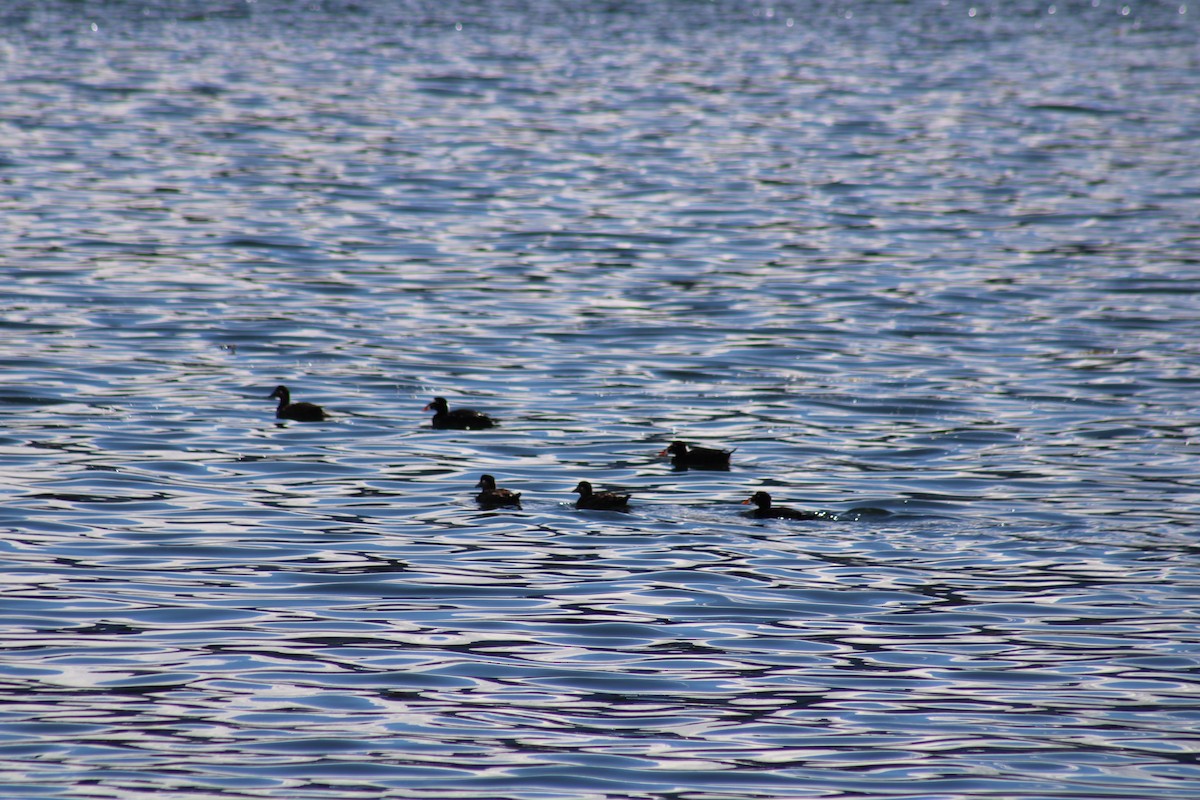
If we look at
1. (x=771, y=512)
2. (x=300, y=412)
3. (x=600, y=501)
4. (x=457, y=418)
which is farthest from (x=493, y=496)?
(x=300, y=412)

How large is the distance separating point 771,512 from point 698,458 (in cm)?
179

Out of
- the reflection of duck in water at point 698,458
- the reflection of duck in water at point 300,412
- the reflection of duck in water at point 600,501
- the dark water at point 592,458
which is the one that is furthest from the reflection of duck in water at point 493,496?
the reflection of duck in water at point 300,412

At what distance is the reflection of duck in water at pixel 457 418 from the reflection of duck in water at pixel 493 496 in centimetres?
269

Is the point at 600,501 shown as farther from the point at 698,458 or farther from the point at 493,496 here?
the point at 698,458

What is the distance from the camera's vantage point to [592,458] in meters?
16.6

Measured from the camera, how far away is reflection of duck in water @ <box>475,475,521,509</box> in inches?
574

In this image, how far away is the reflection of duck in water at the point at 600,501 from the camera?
1455 cm

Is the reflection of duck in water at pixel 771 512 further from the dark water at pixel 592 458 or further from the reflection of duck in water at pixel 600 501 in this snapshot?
the reflection of duck in water at pixel 600 501

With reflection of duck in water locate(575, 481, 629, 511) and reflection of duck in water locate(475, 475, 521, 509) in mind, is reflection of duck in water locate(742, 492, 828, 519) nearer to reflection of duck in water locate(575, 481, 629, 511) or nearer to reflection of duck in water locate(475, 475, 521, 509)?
reflection of duck in water locate(575, 481, 629, 511)

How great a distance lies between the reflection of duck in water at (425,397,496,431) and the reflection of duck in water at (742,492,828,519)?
3.75 meters

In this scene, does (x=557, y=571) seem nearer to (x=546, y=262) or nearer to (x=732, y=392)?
(x=732, y=392)

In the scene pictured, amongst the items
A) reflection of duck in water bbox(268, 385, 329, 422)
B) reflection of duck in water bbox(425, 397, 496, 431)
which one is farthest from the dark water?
reflection of duck in water bbox(425, 397, 496, 431)

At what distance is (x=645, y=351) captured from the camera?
21484mm

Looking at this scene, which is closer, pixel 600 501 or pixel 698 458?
pixel 600 501
